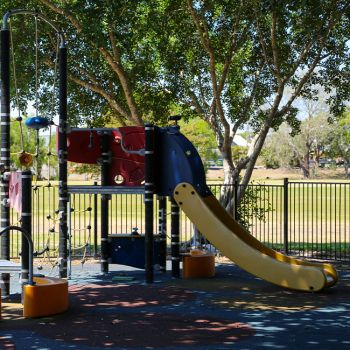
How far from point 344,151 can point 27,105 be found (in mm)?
76301

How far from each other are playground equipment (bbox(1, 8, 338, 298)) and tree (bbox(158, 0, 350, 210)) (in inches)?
162

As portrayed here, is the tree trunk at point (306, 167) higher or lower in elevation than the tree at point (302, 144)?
lower

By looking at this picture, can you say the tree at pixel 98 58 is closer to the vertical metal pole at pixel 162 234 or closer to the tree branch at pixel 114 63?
the tree branch at pixel 114 63

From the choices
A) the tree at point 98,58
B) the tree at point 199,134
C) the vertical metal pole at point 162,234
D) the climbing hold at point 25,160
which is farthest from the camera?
the tree at point 199,134

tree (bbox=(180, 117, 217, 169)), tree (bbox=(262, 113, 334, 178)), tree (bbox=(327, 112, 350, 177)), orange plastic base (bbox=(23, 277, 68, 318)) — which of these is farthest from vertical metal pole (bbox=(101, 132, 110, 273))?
tree (bbox=(327, 112, 350, 177))

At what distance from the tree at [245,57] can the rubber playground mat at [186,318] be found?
18.9 feet

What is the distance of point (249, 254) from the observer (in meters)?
10.6

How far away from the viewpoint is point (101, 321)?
814 centimetres

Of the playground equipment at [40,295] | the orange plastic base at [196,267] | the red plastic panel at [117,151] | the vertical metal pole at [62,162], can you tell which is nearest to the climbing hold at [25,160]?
the vertical metal pole at [62,162]

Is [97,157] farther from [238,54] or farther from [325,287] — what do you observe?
[238,54]

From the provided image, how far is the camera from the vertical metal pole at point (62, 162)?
35.2 feet

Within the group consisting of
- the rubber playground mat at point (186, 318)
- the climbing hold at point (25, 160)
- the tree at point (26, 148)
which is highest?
the tree at point (26, 148)

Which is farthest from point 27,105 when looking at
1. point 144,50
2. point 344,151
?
point 344,151

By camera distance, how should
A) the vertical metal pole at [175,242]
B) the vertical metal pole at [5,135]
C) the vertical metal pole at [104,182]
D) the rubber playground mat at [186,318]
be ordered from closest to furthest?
the rubber playground mat at [186,318], the vertical metal pole at [5,135], the vertical metal pole at [175,242], the vertical metal pole at [104,182]
